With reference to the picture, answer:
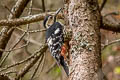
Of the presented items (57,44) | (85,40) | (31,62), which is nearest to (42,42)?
(31,62)

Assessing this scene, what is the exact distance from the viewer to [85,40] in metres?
3.12

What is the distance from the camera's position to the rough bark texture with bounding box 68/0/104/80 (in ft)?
9.78

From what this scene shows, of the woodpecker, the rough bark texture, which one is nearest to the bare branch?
the woodpecker

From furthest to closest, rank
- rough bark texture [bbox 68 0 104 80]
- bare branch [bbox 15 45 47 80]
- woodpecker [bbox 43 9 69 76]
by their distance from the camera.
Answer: bare branch [bbox 15 45 47 80], woodpecker [bbox 43 9 69 76], rough bark texture [bbox 68 0 104 80]

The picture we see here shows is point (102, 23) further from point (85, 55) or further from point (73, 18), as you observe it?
point (85, 55)

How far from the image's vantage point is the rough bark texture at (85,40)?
9.78 feet

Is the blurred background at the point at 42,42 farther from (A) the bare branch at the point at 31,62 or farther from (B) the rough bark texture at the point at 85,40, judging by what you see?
(B) the rough bark texture at the point at 85,40

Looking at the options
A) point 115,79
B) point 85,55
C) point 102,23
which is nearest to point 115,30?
point 102,23

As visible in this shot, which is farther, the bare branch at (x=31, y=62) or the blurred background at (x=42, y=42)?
the blurred background at (x=42, y=42)

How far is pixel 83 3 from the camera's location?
10.7 feet

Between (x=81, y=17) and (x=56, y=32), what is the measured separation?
2.46 ft

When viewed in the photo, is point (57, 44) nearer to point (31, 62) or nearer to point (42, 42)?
point (31, 62)

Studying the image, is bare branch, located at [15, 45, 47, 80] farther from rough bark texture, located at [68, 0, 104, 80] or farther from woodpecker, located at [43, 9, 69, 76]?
Result: rough bark texture, located at [68, 0, 104, 80]

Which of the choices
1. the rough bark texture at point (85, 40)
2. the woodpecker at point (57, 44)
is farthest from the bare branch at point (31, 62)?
the rough bark texture at point (85, 40)
